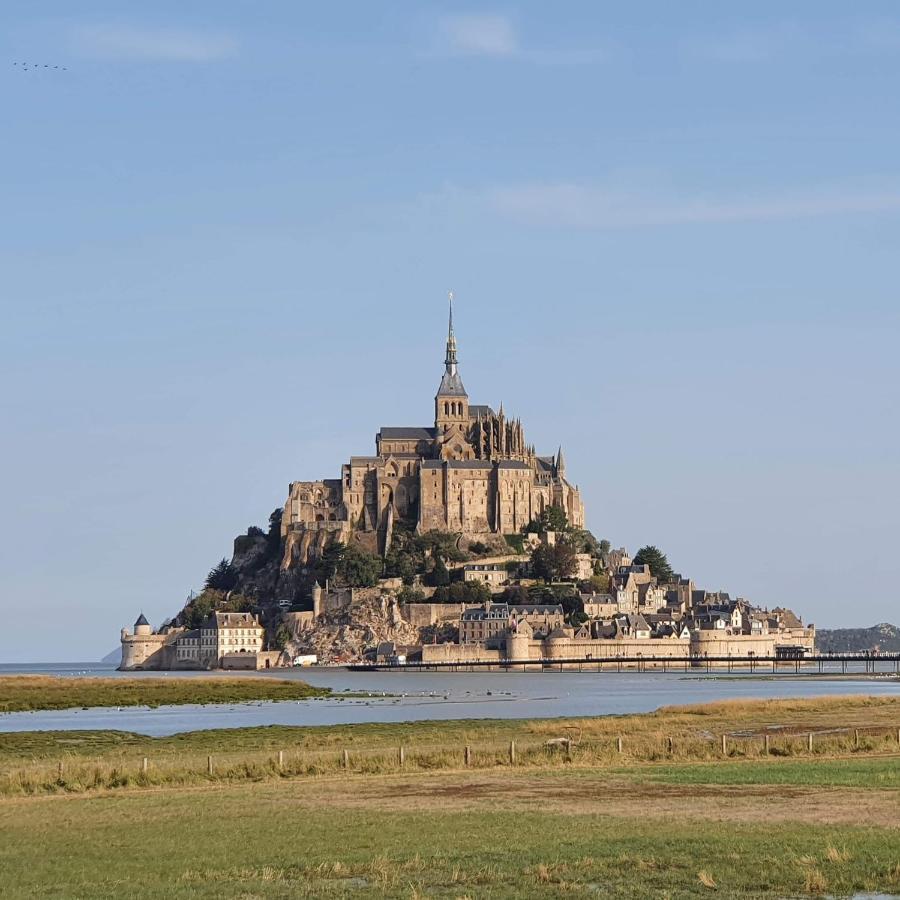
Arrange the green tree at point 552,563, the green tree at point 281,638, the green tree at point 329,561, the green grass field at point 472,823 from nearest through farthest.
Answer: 1. the green grass field at point 472,823
2. the green tree at point 281,638
3. the green tree at point 552,563
4. the green tree at point 329,561

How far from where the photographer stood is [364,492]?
17675 centimetres

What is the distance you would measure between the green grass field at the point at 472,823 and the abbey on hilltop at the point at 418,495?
128 meters

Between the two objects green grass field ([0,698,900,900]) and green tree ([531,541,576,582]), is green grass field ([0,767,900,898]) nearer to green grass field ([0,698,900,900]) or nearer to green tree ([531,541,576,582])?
green grass field ([0,698,900,900])

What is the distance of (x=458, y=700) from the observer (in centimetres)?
9338

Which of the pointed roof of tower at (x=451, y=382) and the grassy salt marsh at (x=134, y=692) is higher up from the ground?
the pointed roof of tower at (x=451, y=382)

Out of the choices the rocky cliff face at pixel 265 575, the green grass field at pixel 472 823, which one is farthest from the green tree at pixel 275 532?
the green grass field at pixel 472 823

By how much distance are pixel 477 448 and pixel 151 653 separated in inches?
1679

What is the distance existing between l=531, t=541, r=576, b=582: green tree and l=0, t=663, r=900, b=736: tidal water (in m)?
23.2

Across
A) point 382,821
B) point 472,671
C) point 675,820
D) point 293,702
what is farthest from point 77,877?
point 472,671

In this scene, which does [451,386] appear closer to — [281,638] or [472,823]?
[281,638]

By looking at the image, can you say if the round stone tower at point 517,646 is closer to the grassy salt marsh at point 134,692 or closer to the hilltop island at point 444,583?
the hilltop island at point 444,583

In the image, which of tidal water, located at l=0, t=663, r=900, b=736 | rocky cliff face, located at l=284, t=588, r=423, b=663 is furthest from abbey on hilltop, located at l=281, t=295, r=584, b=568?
tidal water, located at l=0, t=663, r=900, b=736

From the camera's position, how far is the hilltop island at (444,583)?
163m

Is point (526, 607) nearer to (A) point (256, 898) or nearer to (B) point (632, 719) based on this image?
(B) point (632, 719)
